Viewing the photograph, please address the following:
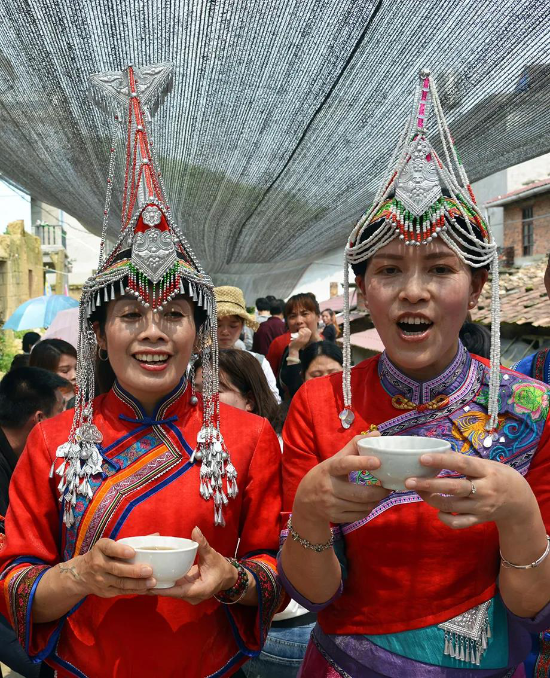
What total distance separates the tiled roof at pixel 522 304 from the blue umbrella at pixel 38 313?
19.1ft

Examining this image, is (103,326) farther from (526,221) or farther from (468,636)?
(526,221)

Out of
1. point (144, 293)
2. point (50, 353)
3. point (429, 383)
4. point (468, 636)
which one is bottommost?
point (468, 636)

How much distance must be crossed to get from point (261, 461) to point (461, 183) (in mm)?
947

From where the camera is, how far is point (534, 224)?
21.5 metres

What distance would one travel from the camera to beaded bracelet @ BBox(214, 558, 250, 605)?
1.77 metres

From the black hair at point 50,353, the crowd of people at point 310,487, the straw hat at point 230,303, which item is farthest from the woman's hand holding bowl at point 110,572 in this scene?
the black hair at point 50,353

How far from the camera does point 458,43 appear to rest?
275cm

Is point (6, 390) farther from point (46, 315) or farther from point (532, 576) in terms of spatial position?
→ point (46, 315)

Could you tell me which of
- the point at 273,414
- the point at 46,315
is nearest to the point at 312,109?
the point at 273,414

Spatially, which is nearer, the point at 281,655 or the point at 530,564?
the point at 530,564

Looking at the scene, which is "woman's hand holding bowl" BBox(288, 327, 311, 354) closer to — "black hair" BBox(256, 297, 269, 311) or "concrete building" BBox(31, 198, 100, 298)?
"black hair" BBox(256, 297, 269, 311)

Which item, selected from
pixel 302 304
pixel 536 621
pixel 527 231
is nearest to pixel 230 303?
pixel 302 304

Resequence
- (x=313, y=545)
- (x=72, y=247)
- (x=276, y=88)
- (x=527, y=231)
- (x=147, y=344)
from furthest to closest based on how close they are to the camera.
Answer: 1. (x=72, y=247)
2. (x=527, y=231)
3. (x=276, y=88)
4. (x=147, y=344)
5. (x=313, y=545)

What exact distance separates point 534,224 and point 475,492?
2207 centimetres
